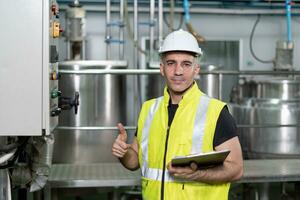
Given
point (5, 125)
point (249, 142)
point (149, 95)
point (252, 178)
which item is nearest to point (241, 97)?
point (249, 142)

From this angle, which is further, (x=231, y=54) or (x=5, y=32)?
(x=231, y=54)

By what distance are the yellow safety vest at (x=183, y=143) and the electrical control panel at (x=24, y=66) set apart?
0.44 metres

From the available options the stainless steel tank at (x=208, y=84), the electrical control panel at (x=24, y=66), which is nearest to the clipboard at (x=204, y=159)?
the electrical control panel at (x=24, y=66)

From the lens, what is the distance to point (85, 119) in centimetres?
319

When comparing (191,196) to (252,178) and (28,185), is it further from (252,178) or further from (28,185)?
(252,178)

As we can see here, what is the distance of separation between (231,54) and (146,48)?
3.10 ft

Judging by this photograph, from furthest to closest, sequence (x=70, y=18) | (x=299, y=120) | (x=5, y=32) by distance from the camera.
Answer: (x=70, y=18) < (x=299, y=120) < (x=5, y=32)

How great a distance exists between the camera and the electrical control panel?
5.18 feet

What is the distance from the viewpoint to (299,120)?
3.28 m

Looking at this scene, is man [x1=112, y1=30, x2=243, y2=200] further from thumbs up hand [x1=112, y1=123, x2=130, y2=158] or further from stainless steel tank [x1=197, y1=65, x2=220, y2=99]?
stainless steel tank [x1=197, y1=65, x2=220, y2=99]

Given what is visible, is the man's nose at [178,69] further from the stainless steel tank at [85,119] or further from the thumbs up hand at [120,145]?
the stainless steel tank at [85,119]

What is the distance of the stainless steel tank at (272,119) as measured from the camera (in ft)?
10.7

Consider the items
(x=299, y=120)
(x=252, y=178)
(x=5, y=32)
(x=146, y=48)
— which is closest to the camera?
(x=5, y=32)

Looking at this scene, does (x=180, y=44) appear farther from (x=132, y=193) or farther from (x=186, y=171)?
(x=132, y=193)
